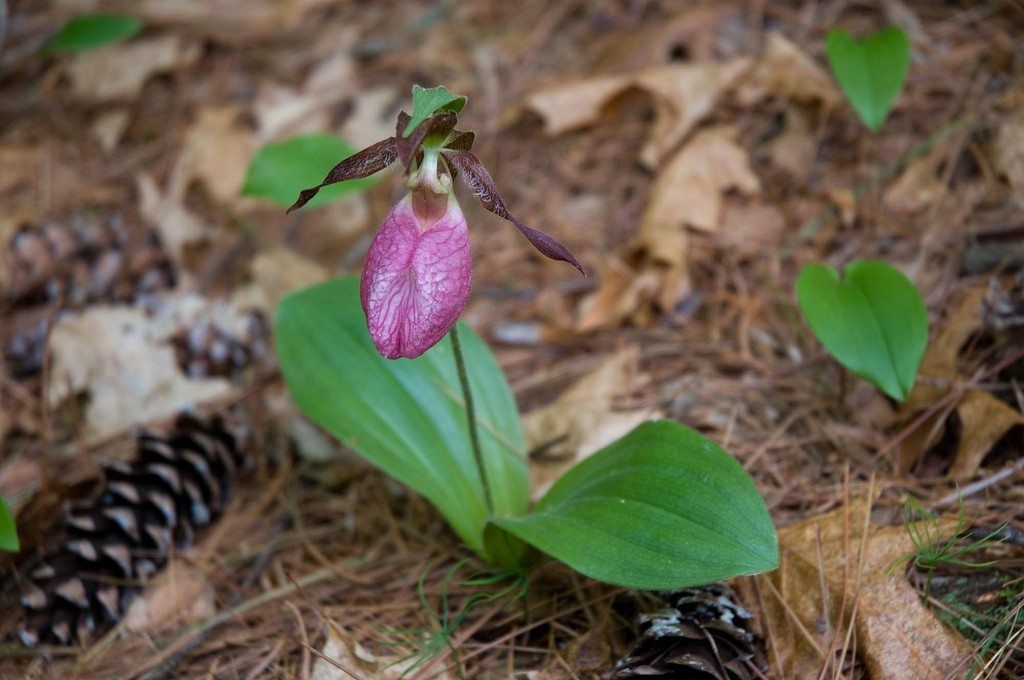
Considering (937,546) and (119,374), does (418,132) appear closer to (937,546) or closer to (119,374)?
(937,546)

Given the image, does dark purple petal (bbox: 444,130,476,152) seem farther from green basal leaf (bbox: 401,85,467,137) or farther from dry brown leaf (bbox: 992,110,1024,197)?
dry brown leaf (bbox: 992,110,1024,197)

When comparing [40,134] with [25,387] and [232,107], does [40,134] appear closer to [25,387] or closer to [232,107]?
[232,107]

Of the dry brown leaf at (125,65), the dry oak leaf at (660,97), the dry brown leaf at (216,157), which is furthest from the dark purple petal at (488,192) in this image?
the dry brown leaf at (125,65)

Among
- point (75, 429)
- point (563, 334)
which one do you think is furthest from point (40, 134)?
point (563, 334)

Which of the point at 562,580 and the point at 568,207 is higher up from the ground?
the point at 568,207

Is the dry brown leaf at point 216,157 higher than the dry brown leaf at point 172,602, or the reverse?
the dry brown leaf at point 216,157

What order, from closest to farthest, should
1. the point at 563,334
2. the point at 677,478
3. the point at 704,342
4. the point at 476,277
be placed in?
the point at 677,478 → the point at 704,342 → the point at 563,334 → the point at 476,277

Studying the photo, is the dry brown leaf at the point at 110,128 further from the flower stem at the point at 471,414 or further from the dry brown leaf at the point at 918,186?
the dry brown leaf at the point at 918,186
